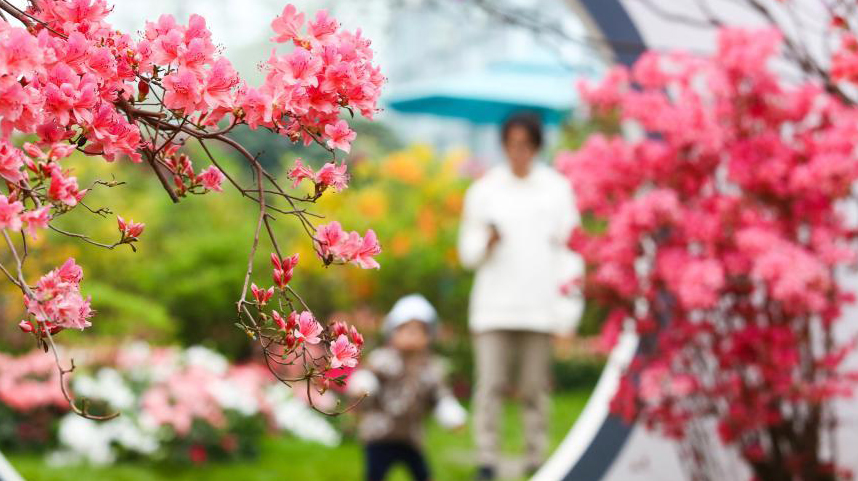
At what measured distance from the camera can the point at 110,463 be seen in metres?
4.46

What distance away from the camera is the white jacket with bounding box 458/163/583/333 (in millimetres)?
4098

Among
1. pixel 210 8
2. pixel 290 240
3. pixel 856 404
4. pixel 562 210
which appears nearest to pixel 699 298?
pixel 856 404

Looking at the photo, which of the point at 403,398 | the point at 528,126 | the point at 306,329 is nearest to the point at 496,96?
the point at 528,126

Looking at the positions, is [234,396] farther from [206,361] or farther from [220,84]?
[220,84]

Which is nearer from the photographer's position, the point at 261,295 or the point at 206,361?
the point at 261,295

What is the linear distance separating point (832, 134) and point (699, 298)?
20.5 inches

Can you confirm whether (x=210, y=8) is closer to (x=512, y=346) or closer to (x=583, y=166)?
(x=512, y=346)

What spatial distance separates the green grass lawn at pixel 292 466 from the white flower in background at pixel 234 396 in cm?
23

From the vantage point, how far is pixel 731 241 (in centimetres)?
280

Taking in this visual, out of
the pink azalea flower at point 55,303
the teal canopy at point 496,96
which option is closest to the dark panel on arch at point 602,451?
the pink azalea flower at point 55,303

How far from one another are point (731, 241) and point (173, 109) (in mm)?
2008

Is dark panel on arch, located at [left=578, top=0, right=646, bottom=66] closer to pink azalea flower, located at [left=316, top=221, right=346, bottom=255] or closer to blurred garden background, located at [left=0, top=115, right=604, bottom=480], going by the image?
blurred garden background, located at [left=0, top=115, right=604, bottom=480]

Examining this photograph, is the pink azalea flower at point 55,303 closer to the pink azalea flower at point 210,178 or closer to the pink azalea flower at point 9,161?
the pink azalea flower at point 9,161

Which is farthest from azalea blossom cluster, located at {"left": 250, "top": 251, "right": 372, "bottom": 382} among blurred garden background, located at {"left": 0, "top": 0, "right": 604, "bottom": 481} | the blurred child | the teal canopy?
the teal canopy
